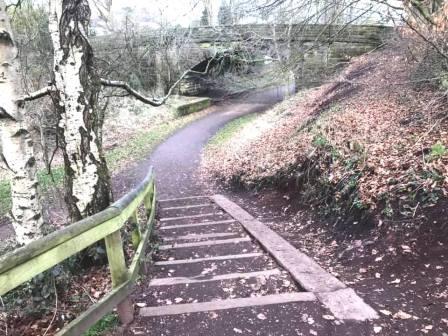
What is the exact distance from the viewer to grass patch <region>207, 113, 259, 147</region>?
1928 centimetres

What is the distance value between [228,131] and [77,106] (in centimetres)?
1686

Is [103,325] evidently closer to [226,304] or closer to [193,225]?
[226,304]

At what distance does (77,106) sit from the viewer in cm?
446

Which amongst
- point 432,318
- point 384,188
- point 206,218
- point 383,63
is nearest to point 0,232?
point 206,218

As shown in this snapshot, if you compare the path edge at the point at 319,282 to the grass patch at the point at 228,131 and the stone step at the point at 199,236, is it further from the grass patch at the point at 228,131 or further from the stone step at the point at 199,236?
the grass patch at the point at 228,131

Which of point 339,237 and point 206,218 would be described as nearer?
point 339,237

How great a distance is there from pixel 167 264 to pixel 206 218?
3.14m

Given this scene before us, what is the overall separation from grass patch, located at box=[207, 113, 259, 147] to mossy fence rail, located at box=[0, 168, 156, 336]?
1536cm

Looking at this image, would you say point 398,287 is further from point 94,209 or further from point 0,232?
point 0,232

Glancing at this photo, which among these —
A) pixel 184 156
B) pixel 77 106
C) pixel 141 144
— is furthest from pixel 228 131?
pixel 77 106

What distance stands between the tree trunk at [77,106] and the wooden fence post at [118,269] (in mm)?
1601

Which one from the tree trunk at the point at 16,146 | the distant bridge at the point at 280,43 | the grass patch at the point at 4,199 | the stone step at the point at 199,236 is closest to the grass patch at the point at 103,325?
the tree trunk at the point at 16,146

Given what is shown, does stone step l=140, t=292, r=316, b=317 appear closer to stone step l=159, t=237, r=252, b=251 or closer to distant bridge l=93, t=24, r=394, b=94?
stone step l=159, t=237, r=252, b=251

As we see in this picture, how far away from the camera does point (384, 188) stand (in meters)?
5.36
